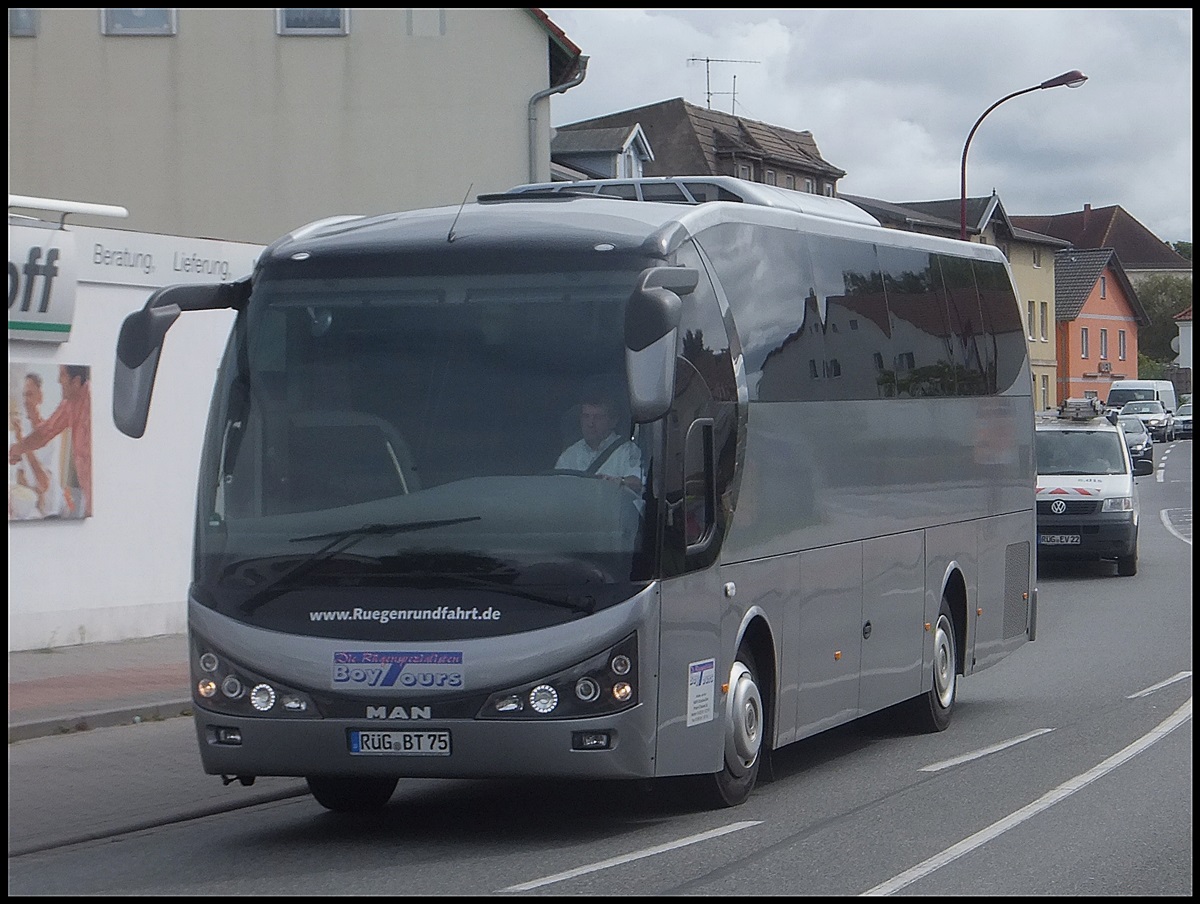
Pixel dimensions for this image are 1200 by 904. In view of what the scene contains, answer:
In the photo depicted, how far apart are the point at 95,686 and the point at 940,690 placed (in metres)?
6.19

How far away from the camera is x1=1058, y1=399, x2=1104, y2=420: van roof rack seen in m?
29.2

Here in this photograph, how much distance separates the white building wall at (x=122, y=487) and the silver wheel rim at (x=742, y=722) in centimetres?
852

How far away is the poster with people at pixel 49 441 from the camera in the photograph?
16422 millimetres

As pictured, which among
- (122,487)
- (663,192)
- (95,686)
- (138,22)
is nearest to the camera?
(663,192)

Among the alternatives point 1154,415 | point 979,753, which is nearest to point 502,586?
point 979,753

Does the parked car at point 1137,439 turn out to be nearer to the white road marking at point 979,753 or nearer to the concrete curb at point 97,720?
the white road marking at point 979,753

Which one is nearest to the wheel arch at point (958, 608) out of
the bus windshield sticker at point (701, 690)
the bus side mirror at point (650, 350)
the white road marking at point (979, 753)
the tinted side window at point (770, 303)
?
the white road marking at point (979, 753)

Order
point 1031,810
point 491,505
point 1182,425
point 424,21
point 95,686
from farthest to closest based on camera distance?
point 1182,425
point 424,21
point 95,686
point 1031,810
point 491,505

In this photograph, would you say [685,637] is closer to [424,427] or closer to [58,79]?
[424,427]

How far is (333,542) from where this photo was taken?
850 centimetres

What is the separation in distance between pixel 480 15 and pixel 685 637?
76.9ft

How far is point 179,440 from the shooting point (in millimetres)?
18547

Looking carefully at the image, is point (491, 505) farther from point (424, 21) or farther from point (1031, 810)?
point (424, 21)

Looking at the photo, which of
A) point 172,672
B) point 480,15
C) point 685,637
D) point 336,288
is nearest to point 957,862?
point 685,637
